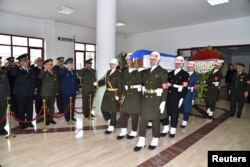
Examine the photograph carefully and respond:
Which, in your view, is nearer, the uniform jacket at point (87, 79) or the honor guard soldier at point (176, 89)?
the honor guard soldier at point (176, 89)

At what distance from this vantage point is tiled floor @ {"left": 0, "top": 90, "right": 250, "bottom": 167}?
2.85m

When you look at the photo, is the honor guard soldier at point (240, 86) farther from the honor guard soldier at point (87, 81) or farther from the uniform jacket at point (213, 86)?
the honor guard soldier at point (87, 81)

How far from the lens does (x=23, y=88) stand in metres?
4.10

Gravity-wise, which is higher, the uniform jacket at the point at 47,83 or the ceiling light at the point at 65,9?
the ceiling light at the point at 65,9

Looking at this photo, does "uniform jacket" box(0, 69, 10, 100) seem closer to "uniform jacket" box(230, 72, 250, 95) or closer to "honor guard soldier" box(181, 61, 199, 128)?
"honor guard soldier" box(181, 61, 199, 128)

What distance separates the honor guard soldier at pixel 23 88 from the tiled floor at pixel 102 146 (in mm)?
373

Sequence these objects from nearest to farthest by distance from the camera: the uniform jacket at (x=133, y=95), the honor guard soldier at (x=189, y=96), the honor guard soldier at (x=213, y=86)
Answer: the uniform jacket at (x=133, y=95) → the honor guard soldier at (x=189, y=96) → the honor guard soldier at (x=213, y=86)

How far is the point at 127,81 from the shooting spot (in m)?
3.48

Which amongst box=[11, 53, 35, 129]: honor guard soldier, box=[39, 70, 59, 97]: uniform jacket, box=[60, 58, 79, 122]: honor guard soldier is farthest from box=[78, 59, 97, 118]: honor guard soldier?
box=[11, 53, 35, 129]: honor guard soldier

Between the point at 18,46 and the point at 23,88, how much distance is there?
5.32 metres

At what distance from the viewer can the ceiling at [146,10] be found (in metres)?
6.53

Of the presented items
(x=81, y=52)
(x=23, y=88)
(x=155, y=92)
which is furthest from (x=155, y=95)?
(x=81, y=52)

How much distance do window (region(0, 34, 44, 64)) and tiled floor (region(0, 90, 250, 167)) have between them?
488 cm

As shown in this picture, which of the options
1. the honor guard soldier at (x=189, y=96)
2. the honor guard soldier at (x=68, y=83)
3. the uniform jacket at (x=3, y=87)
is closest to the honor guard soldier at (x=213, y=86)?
the honor guard soldier at (x=189, y=96)
